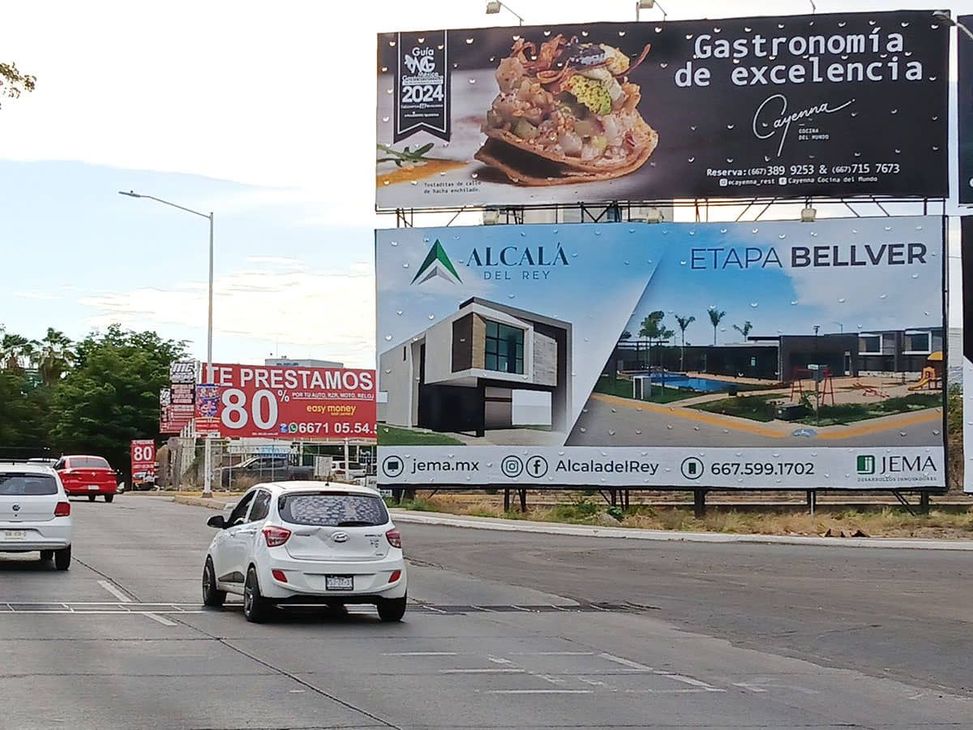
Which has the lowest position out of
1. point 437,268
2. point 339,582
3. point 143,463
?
point 339,582

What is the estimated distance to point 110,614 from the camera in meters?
17.3

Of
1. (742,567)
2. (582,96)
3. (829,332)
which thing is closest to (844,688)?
(742,567)

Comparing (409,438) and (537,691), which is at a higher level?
(409,438)

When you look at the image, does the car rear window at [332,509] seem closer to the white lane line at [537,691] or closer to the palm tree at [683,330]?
the white lane line at [537,691]

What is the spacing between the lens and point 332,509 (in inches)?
658

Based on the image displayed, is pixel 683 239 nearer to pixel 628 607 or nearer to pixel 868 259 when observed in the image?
pixel 868 259

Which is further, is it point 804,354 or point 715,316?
point 715,316

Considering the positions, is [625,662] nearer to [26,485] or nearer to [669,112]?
[26,485]

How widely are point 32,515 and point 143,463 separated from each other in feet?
164

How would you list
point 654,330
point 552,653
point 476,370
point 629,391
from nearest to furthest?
point 552,653, point 654,330, point 629,391, point 476,370

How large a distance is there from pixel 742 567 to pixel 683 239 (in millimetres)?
15809

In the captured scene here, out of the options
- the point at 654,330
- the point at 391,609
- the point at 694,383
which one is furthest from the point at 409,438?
the point at 391,609

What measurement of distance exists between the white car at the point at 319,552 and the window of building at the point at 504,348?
2407 centimetres

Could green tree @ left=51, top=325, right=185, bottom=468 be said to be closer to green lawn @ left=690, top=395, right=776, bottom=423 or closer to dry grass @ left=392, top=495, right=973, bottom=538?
dry grass @ left=392, top=495, right=973, bottom=538
